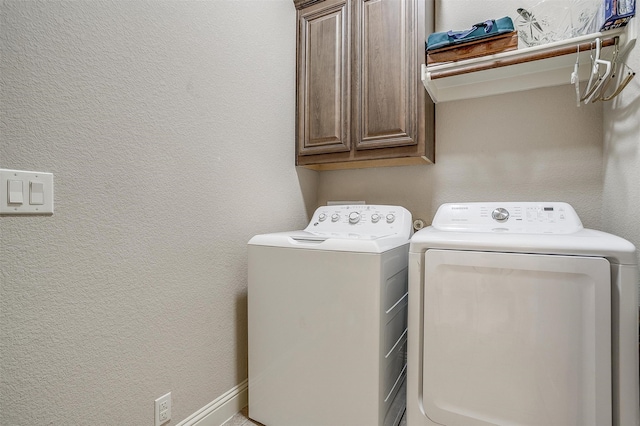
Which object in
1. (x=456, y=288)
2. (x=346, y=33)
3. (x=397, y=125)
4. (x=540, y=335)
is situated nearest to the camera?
(x=540, y=335)

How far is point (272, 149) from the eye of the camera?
5.68 ft

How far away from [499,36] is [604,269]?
1.06m

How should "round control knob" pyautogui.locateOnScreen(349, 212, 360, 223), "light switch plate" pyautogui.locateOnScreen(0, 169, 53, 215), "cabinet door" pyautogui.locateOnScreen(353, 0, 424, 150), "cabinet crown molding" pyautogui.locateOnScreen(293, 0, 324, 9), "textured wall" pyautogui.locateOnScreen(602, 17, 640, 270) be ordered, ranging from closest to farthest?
"light switch plate" pyautogui.locateOnScreen(0, 169, 53, 215) < "textured wall" pyautogui.locateOnScreen(602, 17, 640, 270) < "cabinet door" pyautogui.locateOnScreen(353, 0, 424, 150) < "round control knob" pyautogui.locateOnScreen(349, 212, 360, 223) < "cabinet crown molding" pyautogui.locateOnScreen(293, 0, 324, 9)

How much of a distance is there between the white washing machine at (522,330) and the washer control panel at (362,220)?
1.59ft

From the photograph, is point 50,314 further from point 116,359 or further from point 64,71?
point 64,71

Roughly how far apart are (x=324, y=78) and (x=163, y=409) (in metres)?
1.78

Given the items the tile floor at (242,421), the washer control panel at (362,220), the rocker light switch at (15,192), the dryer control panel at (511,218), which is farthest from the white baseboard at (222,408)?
the dryer control panel at (511,218)

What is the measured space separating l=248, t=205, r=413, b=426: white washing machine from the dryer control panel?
0.27m

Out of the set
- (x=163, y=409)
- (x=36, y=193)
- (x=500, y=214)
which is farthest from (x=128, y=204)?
(x=500, y=214)

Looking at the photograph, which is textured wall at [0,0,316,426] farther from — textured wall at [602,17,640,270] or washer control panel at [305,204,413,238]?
textured wall at [602,17,640,270]

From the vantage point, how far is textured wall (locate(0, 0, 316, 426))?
0.83 metres

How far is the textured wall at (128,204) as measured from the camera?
2.71 feet

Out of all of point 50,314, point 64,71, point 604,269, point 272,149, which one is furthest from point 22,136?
point 604,269

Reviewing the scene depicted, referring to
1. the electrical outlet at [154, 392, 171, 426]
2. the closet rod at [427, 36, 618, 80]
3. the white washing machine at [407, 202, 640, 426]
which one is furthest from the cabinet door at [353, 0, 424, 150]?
the electrical outlet at [154, 392, 171, 426]
